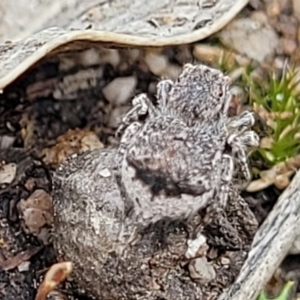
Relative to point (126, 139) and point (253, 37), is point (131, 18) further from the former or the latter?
point (126, 139)

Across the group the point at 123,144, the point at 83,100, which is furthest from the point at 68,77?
the point at 123,144

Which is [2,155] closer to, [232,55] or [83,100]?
[83,100]

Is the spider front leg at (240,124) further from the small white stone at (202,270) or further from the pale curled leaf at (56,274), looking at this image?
the pale curled leaf at (56,274)

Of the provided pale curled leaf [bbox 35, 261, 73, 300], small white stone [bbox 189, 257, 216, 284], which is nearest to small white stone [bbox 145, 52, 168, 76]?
small white stone [bbox 189, 257, 216, 284]

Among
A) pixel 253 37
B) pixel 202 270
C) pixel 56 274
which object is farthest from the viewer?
pixel 253 37

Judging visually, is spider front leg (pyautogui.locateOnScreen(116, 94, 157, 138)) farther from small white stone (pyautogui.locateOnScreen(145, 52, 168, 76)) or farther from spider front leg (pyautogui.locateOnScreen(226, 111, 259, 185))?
small white stone (pyautogui.locateOnScreen(145, 52, 168, 76))

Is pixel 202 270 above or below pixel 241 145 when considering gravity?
below

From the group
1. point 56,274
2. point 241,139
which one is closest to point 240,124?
point 241,139

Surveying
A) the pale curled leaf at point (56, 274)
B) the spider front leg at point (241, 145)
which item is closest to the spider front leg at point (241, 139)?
the spider front leg at point (241, 145)

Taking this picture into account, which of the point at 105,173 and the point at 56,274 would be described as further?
the point at 105,173
